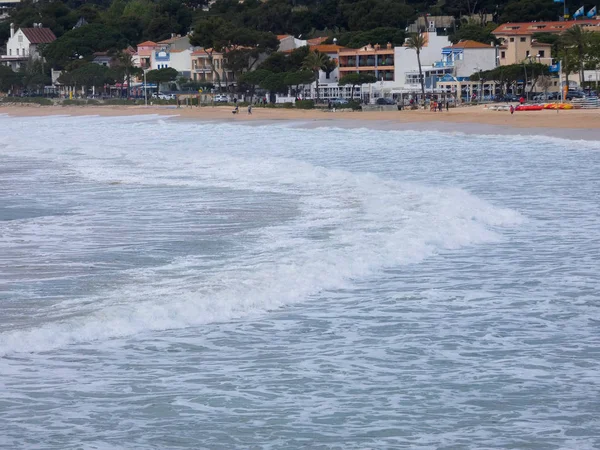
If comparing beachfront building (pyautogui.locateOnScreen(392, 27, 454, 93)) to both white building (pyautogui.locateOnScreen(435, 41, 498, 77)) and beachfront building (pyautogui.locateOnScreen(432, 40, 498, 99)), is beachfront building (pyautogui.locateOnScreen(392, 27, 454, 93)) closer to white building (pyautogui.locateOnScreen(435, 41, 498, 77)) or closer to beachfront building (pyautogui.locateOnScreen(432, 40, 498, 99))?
beachfront building (pyautogui.locateOnScreen(432, 40, 498, 99))

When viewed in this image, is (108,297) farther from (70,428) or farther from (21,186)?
(21,186)

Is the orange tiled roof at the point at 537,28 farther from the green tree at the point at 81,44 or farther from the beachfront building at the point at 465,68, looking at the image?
the green tree at the point at 81,44

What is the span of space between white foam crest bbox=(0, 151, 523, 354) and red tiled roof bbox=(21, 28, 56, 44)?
117117 mm

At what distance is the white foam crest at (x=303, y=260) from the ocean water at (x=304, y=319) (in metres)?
0.04

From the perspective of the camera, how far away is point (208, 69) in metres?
103

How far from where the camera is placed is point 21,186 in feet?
69.4

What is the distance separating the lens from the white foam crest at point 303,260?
8688mm

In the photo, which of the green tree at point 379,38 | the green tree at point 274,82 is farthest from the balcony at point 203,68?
the green tree at point 274,82

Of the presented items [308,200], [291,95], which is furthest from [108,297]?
[291,95]

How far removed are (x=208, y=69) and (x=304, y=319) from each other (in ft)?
314

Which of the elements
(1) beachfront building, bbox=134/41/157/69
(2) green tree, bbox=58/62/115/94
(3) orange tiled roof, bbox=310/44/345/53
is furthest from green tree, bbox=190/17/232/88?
(1) beachfront building, bbox=134/41/157/69

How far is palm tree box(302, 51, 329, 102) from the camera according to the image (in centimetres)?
8494

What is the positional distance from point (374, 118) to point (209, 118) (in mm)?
12382

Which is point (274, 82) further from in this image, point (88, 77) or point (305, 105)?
point (88, 77)
